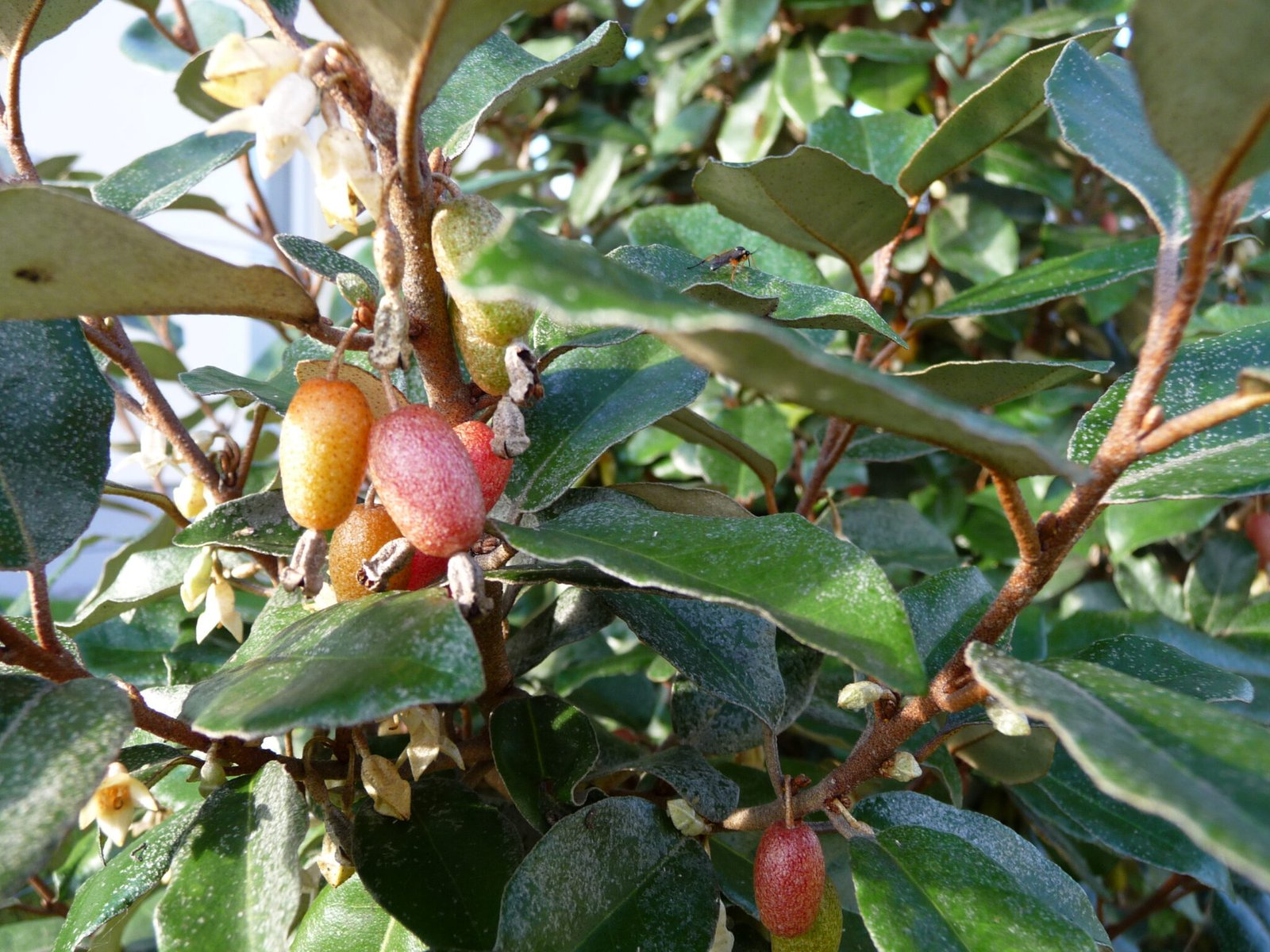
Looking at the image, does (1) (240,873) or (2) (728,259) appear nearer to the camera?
(1) (240,873)

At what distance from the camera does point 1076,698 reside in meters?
0.35

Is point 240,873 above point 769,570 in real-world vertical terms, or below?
below

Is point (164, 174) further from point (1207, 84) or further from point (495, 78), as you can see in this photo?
point (1207, 84)

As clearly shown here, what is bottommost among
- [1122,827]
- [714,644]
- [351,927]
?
[1122,827]

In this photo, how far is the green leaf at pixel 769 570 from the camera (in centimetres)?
36

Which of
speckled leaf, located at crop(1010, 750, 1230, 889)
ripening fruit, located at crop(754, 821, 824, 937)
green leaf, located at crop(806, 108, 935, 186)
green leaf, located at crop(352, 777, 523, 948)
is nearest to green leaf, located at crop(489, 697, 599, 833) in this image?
green leaf, located at crop(352, 777, 523, 948)

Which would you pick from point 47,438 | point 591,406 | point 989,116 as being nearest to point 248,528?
point 47,438

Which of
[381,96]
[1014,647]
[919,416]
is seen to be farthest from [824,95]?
[919,416]

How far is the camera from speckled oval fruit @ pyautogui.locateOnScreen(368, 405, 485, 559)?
0.38 m

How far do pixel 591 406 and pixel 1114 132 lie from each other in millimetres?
321

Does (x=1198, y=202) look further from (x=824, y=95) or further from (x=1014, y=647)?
(x=824, y=95)

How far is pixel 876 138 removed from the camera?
0.95 m

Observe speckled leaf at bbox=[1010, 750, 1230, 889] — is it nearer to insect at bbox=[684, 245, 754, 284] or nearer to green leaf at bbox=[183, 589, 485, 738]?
insect at bbox=[684, 245, 754, 284]

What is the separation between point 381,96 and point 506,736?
1.22 feet
